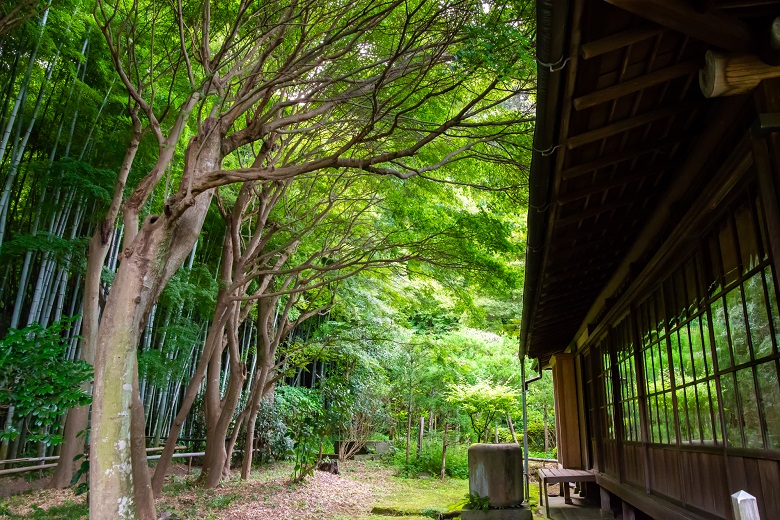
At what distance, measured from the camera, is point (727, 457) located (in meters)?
2.78

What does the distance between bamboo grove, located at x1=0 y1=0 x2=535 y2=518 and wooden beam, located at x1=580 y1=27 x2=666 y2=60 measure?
6.18 feet

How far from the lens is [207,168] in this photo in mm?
5730

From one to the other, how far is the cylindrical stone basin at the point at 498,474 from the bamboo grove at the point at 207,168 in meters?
2.36

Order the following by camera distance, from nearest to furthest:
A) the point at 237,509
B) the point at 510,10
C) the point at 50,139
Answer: the point at 510,10, the point at 237,509, the point at 50,139

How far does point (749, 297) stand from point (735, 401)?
0.59 meters

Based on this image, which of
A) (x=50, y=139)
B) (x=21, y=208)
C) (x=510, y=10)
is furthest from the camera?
(x=21, y=208)

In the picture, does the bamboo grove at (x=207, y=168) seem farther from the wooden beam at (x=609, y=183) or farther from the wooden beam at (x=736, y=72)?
the wooden beam at (x=736, y=72)

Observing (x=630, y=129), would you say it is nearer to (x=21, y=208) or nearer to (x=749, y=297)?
(x=749, y=297)

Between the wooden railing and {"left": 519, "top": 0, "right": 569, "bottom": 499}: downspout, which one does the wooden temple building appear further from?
the wooden railing

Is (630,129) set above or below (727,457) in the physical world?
above

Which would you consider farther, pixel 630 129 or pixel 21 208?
pixel 21 208

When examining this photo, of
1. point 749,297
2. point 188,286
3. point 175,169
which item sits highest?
point 175,169

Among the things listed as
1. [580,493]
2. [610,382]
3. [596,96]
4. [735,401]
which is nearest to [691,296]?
[735,401]

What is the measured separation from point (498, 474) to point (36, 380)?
5148 mm
